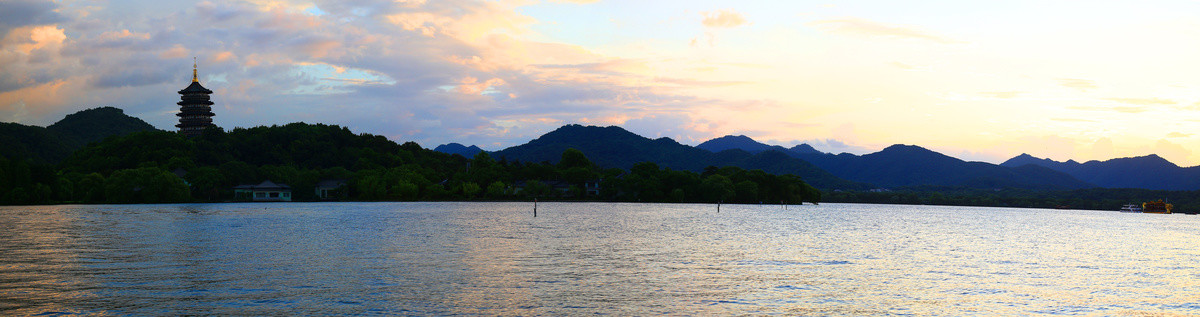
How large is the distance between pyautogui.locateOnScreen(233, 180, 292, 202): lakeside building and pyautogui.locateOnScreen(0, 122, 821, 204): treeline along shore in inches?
32.0

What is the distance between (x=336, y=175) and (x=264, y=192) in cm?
1697

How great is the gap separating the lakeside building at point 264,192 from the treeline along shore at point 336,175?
0.81 m

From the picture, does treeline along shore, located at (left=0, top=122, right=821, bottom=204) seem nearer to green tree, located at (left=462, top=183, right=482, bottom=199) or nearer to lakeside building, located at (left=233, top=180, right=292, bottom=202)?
green tree, located at (left=462, top=183, right=482, bottom=199)

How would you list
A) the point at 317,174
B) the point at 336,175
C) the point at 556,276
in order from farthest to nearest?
the point at 336,175 → the point at 317,174 → the point at 556,276

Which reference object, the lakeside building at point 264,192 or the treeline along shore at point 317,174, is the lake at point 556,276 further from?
the lakeside building at point 264,192

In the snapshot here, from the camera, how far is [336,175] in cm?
15862

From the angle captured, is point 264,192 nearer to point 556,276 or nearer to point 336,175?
point 336,175

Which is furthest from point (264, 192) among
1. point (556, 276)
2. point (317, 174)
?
point (556, 276)

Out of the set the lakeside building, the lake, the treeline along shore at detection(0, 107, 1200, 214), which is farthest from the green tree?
the lake

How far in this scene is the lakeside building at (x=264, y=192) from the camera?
142 m

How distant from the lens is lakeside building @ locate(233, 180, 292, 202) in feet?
467

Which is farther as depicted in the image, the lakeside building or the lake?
the lakeside building

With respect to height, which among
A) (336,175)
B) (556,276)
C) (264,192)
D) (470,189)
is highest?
(336,175)

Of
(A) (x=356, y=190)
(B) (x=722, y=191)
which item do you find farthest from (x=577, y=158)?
(A) (x=356, y=190)
